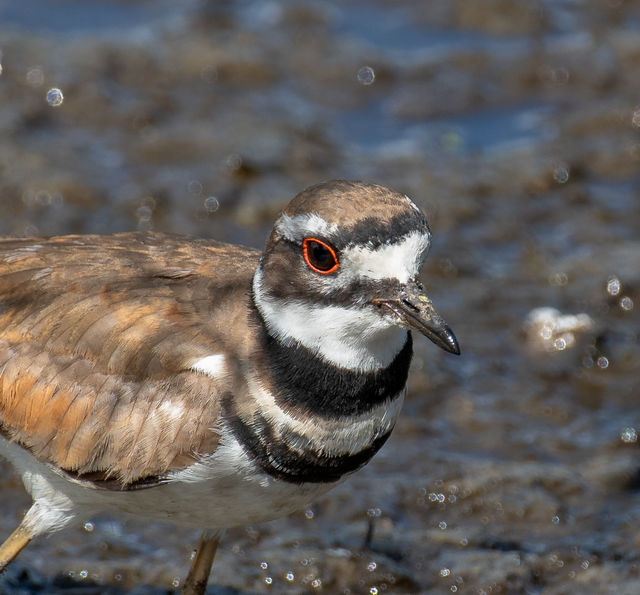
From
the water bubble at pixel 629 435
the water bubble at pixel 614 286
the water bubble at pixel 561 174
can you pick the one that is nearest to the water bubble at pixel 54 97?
the water bubble at pixel 561 174

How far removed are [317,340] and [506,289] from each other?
4.01 m

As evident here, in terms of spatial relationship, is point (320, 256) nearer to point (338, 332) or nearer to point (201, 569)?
point (338, 332)

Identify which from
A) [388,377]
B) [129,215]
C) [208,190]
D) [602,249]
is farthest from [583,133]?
[388,377]

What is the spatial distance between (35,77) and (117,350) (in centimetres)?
583

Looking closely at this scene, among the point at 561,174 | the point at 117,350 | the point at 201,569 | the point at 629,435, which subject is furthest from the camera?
the point at 561,174

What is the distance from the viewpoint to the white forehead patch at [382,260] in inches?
200

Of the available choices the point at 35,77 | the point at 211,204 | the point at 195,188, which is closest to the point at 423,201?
the point at 211,204

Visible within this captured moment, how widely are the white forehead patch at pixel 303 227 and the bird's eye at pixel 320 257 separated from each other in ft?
0.12

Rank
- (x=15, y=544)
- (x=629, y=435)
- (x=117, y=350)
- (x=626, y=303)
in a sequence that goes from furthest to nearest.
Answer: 1. (x=626, y=303)
2. (x=629, y=435)
3. (x=15, y=544)
4. (x=117, y=350)

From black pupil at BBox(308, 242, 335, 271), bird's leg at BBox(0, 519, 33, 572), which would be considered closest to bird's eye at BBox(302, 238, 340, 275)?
black pupil at BBox(308, 242, 335, 271)

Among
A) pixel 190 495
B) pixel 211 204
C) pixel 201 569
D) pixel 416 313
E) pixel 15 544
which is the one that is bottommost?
pixel 211 204

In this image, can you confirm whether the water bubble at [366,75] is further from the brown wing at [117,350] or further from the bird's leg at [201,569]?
the bird's leg at [201,569]

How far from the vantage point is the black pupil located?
515 cm

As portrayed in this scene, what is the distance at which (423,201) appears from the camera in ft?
32.4
